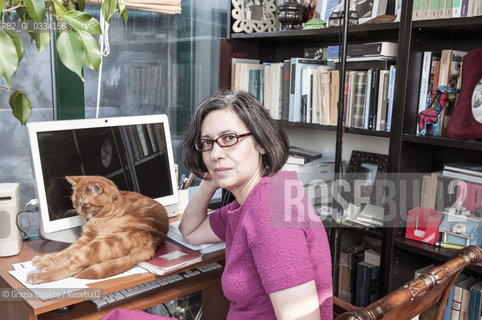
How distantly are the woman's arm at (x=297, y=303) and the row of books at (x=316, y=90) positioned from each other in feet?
3.70

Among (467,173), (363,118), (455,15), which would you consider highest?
(455,15)

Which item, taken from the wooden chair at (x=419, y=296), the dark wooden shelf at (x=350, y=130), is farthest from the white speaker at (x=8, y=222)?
the dark wooden shelf at (x=350, y=130)

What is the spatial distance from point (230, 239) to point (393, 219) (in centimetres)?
90

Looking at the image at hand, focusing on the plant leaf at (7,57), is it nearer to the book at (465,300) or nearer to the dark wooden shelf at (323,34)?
the dark wooden shelf at (323,34)

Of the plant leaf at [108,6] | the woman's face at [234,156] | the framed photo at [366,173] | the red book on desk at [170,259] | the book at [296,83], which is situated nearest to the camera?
the woman's face at [234,156]

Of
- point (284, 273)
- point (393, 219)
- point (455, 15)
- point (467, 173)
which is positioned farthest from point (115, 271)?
point (455, 15)

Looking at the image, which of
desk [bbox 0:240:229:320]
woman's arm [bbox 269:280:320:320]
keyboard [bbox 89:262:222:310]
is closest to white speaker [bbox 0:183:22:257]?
desk [bbox 0:240:229:320]

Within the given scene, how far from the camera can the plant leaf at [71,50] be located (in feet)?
3.94

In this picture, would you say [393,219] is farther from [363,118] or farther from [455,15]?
[455,15]

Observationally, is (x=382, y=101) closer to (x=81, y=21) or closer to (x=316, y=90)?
(x=316, y=90)

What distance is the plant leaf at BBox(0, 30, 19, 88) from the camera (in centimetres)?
108

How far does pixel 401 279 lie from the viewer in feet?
6.71

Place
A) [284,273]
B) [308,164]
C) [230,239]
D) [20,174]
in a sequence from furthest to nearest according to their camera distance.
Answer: [308,164] < [20,174] < [230,239] < [284,273]

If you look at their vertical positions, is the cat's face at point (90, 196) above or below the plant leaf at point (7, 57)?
below
